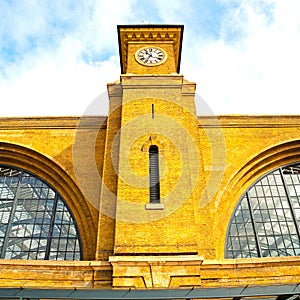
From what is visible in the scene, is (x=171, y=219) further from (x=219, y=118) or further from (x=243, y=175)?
(x=219, y=118)

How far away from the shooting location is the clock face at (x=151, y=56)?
17062 mm

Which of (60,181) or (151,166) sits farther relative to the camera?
(60,181)

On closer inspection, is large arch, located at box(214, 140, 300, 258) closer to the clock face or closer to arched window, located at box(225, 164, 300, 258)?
arched window, located at box(225, 164, 300, 258)

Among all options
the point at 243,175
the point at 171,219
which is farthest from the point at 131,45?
the point at 171,219

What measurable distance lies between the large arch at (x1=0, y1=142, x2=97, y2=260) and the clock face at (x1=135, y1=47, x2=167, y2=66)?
21.6 feet

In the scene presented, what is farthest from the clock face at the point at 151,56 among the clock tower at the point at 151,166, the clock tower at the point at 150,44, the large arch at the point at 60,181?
the large arch at the point at 60,181

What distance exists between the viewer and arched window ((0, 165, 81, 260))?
12320mm

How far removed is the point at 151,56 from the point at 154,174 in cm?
755

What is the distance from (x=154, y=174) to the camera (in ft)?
39.8

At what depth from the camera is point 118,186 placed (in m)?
11.6

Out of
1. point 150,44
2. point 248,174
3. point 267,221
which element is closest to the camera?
point 267,221

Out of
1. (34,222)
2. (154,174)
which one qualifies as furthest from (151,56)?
(34,222)

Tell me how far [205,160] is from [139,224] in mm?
4378

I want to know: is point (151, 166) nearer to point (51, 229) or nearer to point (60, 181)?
point (60, 181)
